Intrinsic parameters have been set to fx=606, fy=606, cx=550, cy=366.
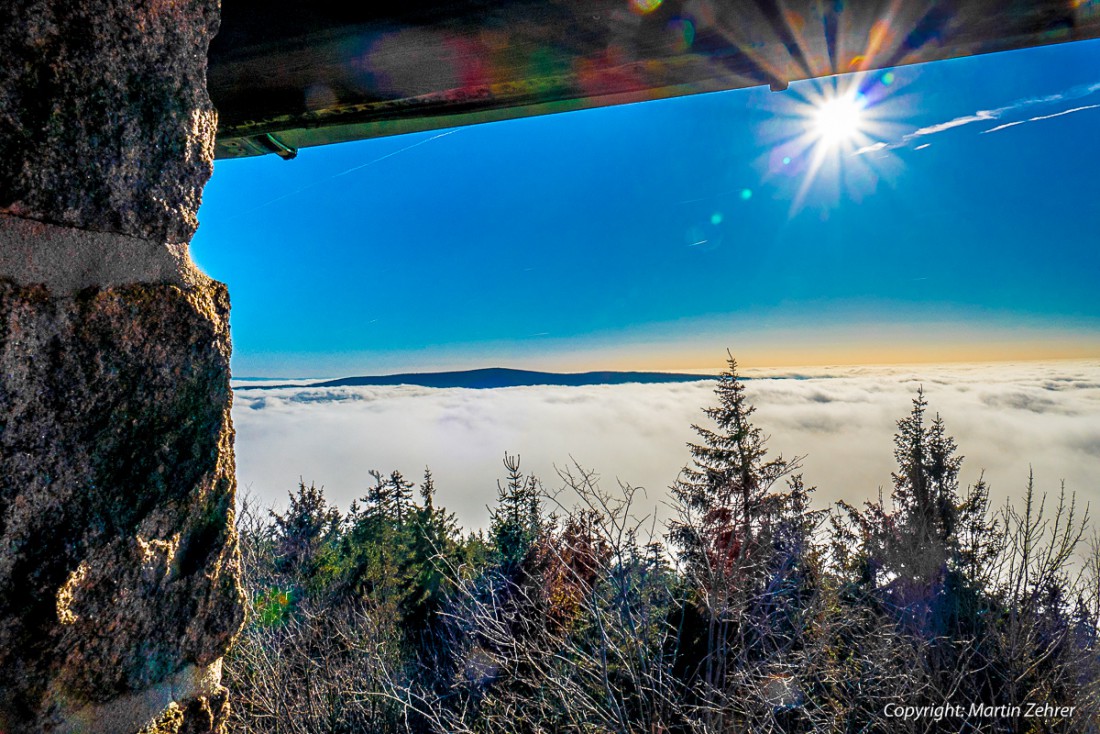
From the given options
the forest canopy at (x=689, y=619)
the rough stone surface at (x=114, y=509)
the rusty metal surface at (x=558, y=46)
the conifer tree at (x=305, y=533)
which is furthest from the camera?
the conifer tree at (x=305, y=533)

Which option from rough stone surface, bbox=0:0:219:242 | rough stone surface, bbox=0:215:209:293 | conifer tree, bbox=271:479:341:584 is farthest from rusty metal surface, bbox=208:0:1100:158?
conifer tree, bbox=271:479:341:584

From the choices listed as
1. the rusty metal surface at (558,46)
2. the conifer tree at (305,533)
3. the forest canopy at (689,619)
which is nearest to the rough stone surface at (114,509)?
the rusty metal surface at (558,46)

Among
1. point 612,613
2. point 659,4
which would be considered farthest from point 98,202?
point 612,613

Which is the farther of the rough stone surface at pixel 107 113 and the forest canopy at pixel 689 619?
the forest canopy at pixel 689 619

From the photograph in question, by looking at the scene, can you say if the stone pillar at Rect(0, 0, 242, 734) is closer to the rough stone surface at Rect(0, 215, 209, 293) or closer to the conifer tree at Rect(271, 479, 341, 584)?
the rough stone surface at Rect(0, 215, 209, 293)

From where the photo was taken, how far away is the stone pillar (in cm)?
53

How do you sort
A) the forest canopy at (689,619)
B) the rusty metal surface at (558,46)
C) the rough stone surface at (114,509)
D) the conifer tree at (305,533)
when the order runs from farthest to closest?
the conifer tree at (305,533)
the forest canopy at (689,619)
the rusty metal surface at (558,46)
the rough stone surface at (114,509)

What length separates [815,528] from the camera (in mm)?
19469

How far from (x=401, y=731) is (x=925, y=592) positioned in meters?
12.9

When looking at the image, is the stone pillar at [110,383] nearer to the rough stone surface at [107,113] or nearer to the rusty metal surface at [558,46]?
the rough stone surface at [107,113]

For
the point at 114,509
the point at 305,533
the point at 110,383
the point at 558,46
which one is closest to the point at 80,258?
the point at 110,383

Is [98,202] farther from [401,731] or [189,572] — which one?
[401,731]

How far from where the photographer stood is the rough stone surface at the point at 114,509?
53 cm

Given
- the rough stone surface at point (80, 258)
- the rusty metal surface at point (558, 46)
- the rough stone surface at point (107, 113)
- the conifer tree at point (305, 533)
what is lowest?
the conifer tree at point (305, 533)
